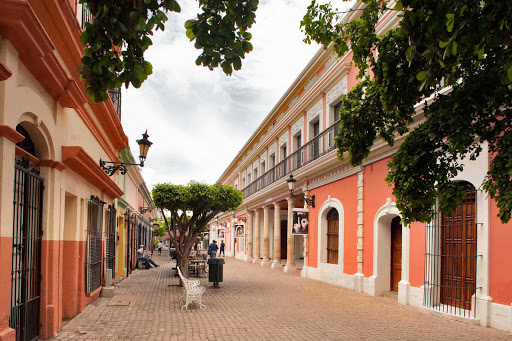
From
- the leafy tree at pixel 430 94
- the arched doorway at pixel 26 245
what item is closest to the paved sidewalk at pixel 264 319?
the arched doorway at pixel 26 245

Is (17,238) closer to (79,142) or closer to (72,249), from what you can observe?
(72,249)

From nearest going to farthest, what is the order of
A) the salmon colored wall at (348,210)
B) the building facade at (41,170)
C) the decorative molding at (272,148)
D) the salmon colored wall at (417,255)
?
the building facade at (41,170), the salmon colored wall at (417,255), the salmon colored wall at (348,210), the decorative molding at (272,148)

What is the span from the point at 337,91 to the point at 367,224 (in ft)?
15.5

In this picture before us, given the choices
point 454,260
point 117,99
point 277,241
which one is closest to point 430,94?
point 454,260

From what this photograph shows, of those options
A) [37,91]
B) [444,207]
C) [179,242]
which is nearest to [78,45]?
[37,91]

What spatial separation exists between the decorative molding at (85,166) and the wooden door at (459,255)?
655 centimetres

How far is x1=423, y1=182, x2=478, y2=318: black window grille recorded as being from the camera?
847 cm

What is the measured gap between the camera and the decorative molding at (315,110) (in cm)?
1647

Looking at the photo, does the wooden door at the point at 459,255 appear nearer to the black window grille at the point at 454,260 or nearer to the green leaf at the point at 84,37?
the black window grille at the point at 454,260

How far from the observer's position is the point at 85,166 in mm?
8031

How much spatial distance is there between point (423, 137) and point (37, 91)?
4852 mm

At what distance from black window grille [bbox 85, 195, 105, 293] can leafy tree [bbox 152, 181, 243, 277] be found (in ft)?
10.8

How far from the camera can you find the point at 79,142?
845cm

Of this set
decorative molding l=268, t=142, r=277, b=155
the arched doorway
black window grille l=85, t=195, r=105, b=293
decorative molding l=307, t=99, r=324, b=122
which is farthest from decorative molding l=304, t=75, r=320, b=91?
the arched doorway
